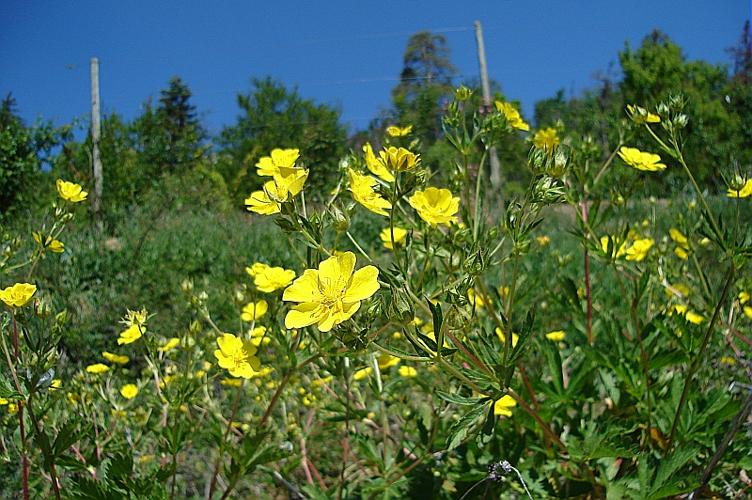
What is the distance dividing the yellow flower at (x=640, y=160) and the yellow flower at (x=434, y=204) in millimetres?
754

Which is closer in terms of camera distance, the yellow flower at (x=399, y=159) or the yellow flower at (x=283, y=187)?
the yellow flower at (x=283, y=187)

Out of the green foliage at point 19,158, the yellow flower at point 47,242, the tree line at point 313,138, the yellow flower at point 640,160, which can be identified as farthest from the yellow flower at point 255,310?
the green foliage at point 19,158

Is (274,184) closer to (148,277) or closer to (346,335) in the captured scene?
(346,335)

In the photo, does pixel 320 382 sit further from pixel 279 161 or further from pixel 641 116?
pixel 641 116

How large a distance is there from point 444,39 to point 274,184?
637 inches

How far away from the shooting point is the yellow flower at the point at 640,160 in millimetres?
1692

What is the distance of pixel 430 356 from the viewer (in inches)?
37.2

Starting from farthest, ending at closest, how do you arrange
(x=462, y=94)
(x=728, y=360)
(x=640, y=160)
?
(x=728, y=360), (x=640, y=160), (x=462, y=94)

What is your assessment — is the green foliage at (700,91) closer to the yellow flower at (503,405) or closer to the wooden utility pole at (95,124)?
the wooden utility pole at (95,124)

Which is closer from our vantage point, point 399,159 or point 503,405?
point 399,159

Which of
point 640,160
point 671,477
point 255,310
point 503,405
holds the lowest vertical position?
point 671,477

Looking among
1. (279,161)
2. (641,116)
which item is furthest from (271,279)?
(641,116)

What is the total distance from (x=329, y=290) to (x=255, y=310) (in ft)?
1.91

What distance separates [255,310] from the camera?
1.51 meters
